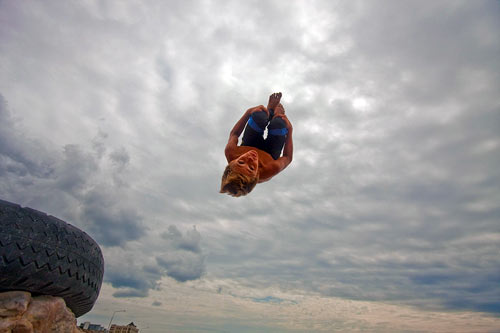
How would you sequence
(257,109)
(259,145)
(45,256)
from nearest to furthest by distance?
(45,256)
(257,109)
(259,145)

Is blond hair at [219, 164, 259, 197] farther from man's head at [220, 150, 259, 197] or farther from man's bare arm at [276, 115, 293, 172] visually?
man's bare arm at [276, 115, 293, 172]

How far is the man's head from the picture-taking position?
540cm

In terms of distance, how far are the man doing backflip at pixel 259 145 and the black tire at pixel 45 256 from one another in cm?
280

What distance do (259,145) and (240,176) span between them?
2375 mm

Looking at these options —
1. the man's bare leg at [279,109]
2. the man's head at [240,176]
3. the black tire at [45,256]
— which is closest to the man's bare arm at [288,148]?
the man's bare leg at [279,109]

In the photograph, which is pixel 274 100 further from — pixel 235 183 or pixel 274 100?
pixel 235 183

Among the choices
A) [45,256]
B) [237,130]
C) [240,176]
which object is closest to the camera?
[45,256]

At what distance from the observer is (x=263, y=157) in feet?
21.8

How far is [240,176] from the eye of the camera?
5375mm

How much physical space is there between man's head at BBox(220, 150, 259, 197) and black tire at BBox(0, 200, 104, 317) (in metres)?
2.77

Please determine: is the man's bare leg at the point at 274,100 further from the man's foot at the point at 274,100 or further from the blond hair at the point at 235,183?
the blond hair at the point at 235,183

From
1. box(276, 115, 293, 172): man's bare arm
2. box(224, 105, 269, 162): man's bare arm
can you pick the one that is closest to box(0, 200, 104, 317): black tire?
box(224, 105, 269, 162): man's bare arm

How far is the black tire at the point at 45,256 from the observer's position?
3.88 meters

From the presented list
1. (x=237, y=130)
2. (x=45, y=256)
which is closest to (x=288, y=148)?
(x=237, y=130)
